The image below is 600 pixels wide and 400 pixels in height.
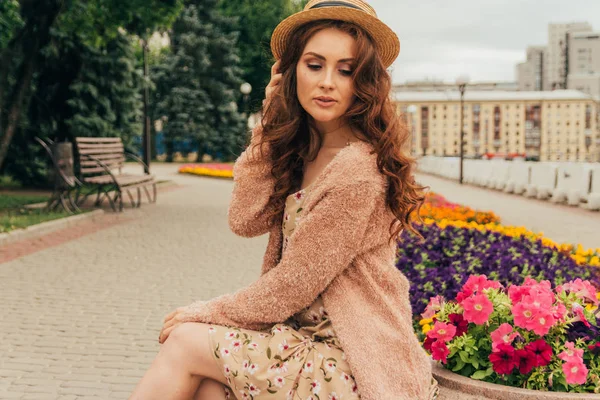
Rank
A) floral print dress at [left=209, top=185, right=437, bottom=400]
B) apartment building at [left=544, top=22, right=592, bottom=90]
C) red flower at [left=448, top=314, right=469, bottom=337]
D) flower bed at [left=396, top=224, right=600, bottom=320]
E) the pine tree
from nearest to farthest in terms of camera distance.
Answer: floral print dress at [left=209, top=185, right=437, bottom=400]
red flower at [left=448, top=314, right=469, bottom=337]
flower bed at [left=396, top=224, right=600, bottom=320]
the pine tree
apartment building at [left=544, top=22, right=592, bottom=90]

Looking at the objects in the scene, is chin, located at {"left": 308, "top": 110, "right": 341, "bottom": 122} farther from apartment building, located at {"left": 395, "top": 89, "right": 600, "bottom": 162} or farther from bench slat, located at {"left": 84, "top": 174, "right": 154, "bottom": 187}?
apartment building, located at {"left": 395, "top": 89, "right": 600, "bottom": 162}

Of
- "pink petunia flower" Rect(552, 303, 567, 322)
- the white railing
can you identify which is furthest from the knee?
the white railing

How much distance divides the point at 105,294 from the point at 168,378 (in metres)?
4.67

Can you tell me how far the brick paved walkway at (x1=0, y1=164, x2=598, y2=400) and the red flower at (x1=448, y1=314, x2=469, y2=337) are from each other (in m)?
2.03

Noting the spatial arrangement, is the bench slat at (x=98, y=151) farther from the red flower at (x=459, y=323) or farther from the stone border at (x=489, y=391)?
the stone border at (x=489, y=391)

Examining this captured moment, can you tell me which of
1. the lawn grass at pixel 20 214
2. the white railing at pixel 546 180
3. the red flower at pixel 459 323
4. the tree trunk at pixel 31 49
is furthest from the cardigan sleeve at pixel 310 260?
the white railing at pixel 546 180

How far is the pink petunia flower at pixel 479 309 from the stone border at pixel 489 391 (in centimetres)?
23

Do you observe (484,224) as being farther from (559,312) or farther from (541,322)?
(541,322)

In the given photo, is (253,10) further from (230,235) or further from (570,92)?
(570,92)

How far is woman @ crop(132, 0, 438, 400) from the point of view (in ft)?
7.60

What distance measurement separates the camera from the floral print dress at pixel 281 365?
2.28 meters

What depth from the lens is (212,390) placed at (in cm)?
243

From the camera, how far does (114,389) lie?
4.18 meters

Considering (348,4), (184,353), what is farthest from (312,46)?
(184,353)
